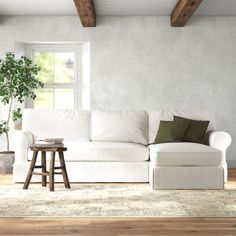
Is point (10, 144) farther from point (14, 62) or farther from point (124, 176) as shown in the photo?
point (124, 176)

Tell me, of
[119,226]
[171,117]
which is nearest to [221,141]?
[171,117]

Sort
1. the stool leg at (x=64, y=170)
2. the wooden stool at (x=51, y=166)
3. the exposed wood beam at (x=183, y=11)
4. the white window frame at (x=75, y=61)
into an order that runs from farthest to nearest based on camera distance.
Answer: the white window frame at (x=75, y=61), the exposed wood beam at (x=183, y=11), the stool leg at (x=64, y=170), the wooden stool at (x=51, y=166)

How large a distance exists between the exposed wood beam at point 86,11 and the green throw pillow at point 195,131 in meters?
1.98

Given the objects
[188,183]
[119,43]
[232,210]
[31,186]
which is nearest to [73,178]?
[31,186]

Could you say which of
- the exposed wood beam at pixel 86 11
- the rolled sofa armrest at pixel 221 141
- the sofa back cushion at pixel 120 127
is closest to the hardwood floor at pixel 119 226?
the rolled sofa armrest at pixel 221 141

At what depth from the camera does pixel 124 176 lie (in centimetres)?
643

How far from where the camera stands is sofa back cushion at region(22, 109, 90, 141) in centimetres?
698

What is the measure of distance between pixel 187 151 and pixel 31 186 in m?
1.87

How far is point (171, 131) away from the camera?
22.1 ft

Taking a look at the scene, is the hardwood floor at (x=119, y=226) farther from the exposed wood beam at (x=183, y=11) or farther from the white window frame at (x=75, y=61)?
the white window frame at (x=75, y=61)

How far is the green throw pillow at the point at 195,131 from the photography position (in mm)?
6766

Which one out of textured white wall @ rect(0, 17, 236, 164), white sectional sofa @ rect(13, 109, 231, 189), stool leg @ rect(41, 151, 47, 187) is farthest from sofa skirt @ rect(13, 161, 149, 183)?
textured white wall @ rect(0, 17, 236, 164)

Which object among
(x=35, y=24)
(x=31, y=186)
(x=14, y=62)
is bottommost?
(x=31, y=186)

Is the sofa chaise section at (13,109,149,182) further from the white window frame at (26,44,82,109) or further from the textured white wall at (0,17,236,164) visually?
the white window frame at (26,44,82,109)
